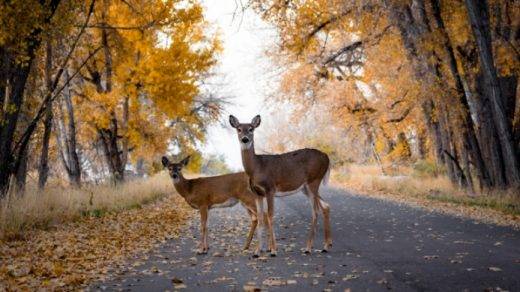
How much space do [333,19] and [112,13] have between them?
8467mm

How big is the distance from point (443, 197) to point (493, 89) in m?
4.32

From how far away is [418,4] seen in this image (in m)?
19.8

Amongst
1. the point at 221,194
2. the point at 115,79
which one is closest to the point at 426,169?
the point at 115,79

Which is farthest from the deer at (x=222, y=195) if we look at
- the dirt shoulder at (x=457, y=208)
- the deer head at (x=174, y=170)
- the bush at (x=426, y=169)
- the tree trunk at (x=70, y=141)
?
the bush at (x=426, y=169)

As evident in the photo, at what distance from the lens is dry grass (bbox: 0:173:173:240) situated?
11.8 metres

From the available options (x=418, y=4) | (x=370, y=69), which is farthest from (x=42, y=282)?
(x=370, y=69)

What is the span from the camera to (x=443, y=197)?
1959 cm

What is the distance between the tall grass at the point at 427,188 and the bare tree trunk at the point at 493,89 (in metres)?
0.81

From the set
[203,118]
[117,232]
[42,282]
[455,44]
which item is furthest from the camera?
[203,118]

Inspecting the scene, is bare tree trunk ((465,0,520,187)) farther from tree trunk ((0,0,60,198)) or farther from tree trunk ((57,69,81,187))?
tree trunk ((57,69,81,187))

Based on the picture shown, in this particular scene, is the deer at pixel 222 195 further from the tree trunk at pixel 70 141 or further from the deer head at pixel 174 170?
the tree trunk at pixel 70 141

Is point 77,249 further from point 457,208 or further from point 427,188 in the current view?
point 427,188

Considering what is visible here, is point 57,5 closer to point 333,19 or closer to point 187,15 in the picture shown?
point 187,15

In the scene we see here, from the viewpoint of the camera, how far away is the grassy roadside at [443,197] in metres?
14.7
